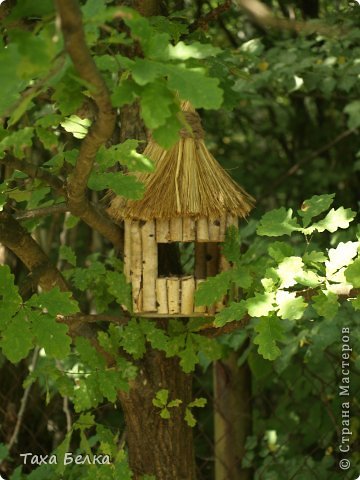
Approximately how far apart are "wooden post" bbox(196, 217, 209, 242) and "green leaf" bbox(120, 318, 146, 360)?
11.1 inches

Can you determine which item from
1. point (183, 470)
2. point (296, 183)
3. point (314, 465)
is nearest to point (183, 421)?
point (183, 470)

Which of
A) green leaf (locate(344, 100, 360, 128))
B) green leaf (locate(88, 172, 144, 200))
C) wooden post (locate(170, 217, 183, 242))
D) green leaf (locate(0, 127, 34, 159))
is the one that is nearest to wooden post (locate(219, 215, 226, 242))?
wooden post (locate(170, 217, 183, 242))

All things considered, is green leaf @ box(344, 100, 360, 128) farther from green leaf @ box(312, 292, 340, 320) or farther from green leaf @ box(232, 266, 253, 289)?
green leaf @ box(312, 292, 340, 320)

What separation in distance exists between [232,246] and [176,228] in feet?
0.49

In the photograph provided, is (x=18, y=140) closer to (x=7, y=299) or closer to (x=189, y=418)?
(x=7, y=299)

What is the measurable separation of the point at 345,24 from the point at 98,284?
1427mm

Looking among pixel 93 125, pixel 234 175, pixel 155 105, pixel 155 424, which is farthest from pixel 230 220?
pixel 234 175

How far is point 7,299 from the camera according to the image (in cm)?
173

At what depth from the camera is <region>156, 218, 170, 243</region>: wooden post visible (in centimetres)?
194

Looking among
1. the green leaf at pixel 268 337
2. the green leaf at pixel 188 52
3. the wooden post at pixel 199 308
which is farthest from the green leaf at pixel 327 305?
the green leaf at pixel 188 52

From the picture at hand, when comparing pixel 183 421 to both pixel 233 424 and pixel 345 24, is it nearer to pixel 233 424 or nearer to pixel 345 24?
pixel 233 424

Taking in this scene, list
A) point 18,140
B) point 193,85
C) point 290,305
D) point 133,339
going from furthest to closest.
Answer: point 133,339
point 290,305
point 18,140
point 193,85

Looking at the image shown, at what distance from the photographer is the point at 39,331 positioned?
1.68 m

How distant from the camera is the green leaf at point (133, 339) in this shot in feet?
6.55
